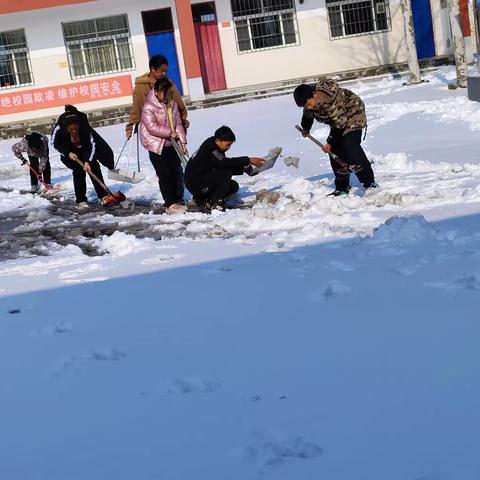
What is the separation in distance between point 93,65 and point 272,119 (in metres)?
7.32

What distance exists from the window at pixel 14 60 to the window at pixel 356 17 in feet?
25.8

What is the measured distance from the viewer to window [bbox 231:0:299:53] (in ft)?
66.7

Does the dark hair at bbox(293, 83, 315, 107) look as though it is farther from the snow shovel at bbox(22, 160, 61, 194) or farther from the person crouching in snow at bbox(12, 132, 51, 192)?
the person crouching in snow at bbox(12, 132, 51, 192)

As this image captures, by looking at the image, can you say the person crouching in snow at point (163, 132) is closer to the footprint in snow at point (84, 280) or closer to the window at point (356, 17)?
the footprint in snow at point (84, 280)

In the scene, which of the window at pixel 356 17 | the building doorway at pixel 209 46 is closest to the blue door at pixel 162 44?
the building doorway at pixel 209 46

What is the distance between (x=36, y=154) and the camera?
34.8 feet

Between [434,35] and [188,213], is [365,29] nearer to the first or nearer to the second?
[434,35]

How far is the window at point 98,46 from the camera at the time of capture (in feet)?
66.2

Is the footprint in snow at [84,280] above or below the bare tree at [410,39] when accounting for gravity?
below

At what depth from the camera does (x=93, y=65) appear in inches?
801

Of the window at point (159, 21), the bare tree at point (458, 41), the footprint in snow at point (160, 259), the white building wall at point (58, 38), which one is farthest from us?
the window at point (159, 21)

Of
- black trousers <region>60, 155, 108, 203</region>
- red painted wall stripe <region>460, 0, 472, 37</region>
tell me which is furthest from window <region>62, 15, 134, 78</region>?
black trousers <region>60, 155, 108, 203</region>

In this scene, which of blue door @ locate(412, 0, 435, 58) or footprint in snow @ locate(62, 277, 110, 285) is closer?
footprint in snow @ locate(62, 277, 110, 285)

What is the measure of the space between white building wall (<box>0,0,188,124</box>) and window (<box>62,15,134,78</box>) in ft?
0.43
